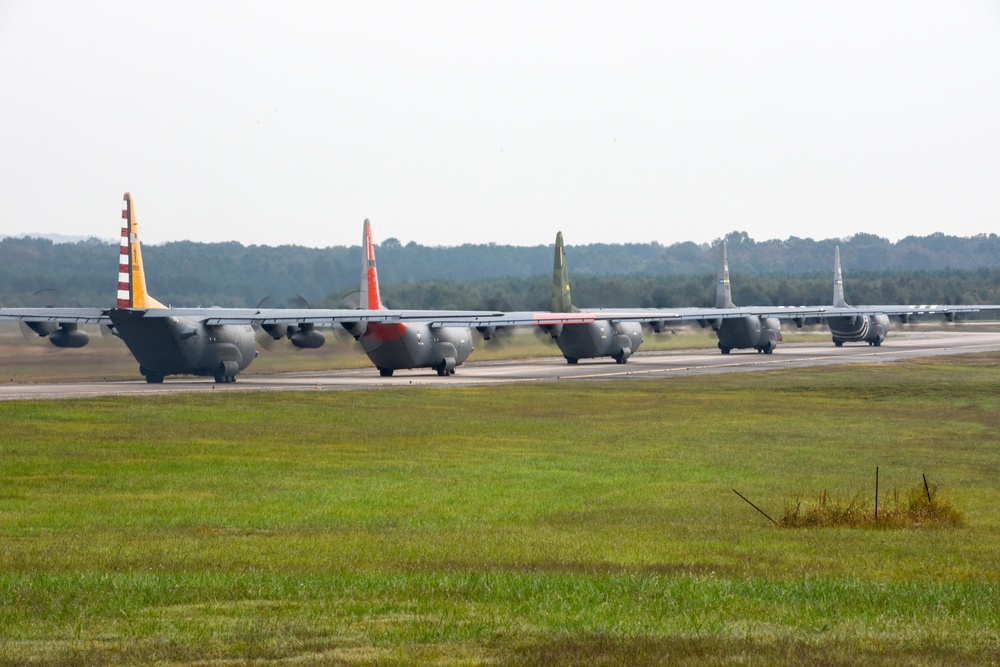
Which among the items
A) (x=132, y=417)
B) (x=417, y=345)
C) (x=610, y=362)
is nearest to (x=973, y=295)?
(x=610, y=362)

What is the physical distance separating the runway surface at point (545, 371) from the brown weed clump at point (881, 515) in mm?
32467

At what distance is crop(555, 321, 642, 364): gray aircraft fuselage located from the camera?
7594 centimetres

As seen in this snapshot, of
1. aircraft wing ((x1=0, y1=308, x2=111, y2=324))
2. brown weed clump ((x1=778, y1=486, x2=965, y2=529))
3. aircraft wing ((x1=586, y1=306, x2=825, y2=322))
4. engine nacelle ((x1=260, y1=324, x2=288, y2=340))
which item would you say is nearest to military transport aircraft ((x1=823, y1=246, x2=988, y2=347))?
aircraft wing ((x1=586, y1=306, x2=825, y2=322))

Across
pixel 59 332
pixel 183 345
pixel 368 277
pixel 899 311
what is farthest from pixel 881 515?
pixel 899 311

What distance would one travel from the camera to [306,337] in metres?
56.4

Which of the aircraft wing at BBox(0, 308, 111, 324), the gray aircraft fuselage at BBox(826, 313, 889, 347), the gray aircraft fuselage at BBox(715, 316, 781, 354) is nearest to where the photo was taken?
the aircraft wing at BBox(0, 308, 111, 324)

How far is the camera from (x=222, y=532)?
20641 millimetres

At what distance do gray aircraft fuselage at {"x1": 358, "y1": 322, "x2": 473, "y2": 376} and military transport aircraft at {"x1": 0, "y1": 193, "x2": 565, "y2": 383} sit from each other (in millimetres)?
4096

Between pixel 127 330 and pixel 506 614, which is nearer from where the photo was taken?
pixel 506 614

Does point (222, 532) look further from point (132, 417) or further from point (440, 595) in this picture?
point (132, 417)

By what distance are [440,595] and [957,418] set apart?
109 ft

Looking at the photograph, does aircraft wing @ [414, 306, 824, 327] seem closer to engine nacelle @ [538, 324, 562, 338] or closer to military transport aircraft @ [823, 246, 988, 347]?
engine nacelle @ [538, 324, 562, 338]

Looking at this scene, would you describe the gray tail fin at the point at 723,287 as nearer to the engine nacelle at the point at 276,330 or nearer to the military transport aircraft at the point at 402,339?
the military transport aircraft at the point at 402,339

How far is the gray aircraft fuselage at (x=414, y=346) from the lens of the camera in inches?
2446
